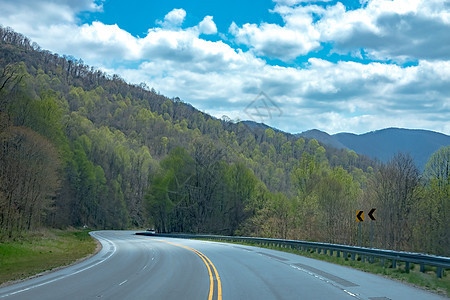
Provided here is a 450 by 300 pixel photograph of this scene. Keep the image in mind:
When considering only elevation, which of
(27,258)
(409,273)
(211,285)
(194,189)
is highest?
(194,189)

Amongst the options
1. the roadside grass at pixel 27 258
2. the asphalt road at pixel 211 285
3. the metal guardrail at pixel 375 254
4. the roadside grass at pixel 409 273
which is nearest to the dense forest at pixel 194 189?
the roadside grass at pixel 27 258

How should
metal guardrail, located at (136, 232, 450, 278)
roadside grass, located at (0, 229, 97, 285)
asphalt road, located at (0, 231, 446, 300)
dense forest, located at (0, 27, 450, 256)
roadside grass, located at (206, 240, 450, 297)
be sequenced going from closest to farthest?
1. asphalt road, located at (0, 231, 446, 300)
2. roadside grass, located at (206, 240, 450, 297)
3. metal guardrail, located at (136, 232, 450, 278)
4. roadside grass, located at (0, 229, 97, 285)
5. dense forest, located at (0, 27, 450, 256)

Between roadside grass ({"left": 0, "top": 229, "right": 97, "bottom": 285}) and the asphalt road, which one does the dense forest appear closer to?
Answer: roadside grass ({"left": 0, "top": 229, "right": 97, "bottom": 285})

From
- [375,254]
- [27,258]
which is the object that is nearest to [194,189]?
[27,258]

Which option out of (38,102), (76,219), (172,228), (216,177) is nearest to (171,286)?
(38,102)

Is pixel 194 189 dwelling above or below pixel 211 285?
above

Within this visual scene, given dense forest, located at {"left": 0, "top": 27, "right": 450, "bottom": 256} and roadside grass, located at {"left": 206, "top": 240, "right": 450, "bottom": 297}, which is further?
dense forest, located at {"left": 0, "top": 27, "right": 450, "bottom": 256}

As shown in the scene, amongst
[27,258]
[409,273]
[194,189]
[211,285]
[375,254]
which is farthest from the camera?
[194,189]

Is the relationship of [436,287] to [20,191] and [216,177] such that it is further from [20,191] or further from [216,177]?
[216,177]

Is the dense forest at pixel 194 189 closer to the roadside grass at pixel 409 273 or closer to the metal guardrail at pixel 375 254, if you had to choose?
the metal guardrail at pixel 375 254

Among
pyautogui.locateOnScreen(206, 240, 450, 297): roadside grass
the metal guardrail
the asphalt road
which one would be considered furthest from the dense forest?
the asphalt road

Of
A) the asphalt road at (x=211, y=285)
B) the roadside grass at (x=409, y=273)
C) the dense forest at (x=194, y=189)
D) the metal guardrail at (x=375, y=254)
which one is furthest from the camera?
the dense forest at (x=194, y=189)

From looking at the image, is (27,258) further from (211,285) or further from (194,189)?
(194,189)

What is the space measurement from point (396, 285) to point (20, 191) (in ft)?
122
